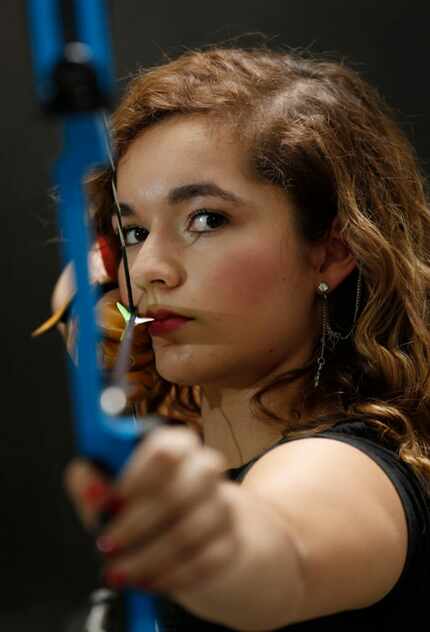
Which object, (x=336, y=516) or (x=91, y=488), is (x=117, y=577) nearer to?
(x=91, y=488)

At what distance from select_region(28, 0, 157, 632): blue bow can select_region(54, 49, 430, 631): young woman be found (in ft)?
1.01

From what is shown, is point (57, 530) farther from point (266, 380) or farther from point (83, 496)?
point (83, 496)

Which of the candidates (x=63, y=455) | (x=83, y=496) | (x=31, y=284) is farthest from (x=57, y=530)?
(x=83, y=496)

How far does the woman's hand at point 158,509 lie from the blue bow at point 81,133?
0.01m

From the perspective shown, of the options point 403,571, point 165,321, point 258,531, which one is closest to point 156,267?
point 165,321

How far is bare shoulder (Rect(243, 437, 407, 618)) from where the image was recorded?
756mm

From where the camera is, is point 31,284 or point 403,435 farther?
point 31,284

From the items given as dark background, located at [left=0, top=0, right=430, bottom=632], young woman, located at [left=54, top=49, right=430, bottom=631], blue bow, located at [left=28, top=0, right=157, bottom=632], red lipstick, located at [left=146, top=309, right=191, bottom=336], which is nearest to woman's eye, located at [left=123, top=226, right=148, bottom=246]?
Result: young woman, located at [left=54, top=49, right=430, bottom=631]

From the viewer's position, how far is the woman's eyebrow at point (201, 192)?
1109mm

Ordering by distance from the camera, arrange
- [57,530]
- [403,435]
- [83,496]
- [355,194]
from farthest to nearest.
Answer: [57,530], [355,194], [403,435], [83,496]

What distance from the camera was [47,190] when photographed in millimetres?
1547

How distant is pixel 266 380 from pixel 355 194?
0.74ft

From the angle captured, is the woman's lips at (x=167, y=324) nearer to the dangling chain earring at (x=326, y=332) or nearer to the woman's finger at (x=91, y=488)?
the dangling chain earring at (x=326, y=332)

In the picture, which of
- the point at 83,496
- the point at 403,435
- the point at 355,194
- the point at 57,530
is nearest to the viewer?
the point at 83,496
